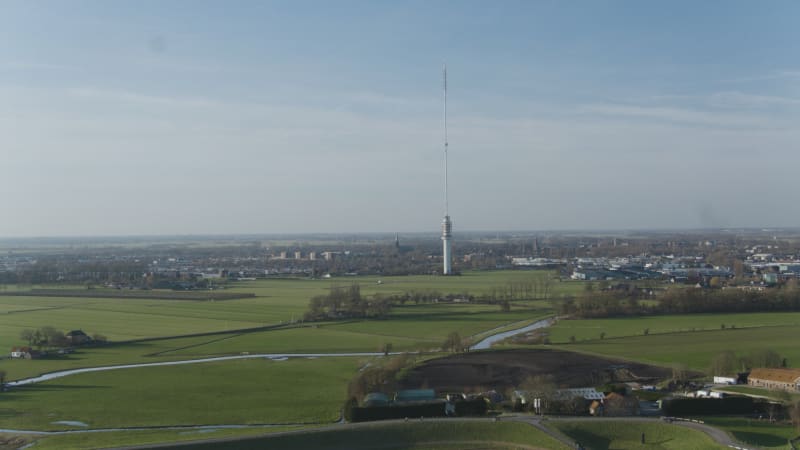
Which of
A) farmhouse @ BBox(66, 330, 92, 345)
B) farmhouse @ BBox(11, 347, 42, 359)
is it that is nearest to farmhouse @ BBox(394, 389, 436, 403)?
farmhouse @ BBox(11, 347, 42, 359)

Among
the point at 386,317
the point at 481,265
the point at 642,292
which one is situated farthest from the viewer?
the point at 481,265

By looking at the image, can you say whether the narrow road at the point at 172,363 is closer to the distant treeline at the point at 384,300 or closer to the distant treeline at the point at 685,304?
the distant treeline at the point at 384,300

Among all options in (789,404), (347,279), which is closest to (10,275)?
(347,279)

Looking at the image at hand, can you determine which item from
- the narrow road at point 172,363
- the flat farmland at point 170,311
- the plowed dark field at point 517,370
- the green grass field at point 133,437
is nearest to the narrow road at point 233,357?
the narrow road at point 172,363

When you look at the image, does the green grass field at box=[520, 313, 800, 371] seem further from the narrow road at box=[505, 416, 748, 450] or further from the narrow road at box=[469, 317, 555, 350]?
the narrow road at box=[505, 416, 748, 450]

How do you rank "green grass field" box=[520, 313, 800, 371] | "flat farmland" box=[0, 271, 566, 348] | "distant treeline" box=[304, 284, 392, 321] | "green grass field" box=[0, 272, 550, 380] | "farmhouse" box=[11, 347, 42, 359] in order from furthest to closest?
"distant treeline" box=[304, 284, 392, 321] < "flat farmland" box=[0, 271, 566, 348] < "green grass field" box=[0, 272, 550, 380] < "farmhouse" box=[11, 347, 42, 359] < "green grass field" box=[520, 313, 800, 371]

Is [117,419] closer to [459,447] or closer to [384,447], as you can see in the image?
[384,447]
